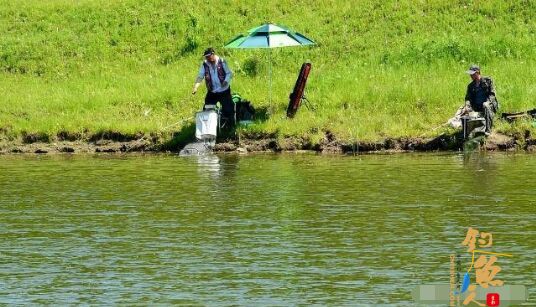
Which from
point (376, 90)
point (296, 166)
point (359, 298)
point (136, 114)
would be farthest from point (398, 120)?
point (359, 298)

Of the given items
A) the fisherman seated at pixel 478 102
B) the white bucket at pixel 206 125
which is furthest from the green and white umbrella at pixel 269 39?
the fisherman seated at pixel 478 102

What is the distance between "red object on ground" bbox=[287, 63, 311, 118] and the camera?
27.0 m

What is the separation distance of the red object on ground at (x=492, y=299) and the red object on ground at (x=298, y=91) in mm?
14126

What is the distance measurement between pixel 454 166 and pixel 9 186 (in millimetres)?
7282

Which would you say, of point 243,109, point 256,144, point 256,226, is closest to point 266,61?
point 243,109

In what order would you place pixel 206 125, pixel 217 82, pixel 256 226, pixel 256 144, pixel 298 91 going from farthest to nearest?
1. pixel 298 91
2. pixel 217 82
3. pixel 256 144
4. pixel 206 125
5. pixel 256 226

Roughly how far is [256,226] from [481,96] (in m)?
8.97

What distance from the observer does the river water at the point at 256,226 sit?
13914mm

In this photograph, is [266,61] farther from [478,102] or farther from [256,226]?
[256,226]

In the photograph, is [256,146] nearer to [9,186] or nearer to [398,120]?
[398,120]

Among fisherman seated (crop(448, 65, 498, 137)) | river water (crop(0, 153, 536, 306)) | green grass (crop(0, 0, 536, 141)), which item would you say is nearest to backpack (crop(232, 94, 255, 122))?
green grass (crop(0, 0, 536, 141))

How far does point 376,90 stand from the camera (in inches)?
1086

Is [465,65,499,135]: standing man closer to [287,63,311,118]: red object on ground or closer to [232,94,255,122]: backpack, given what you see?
[287,63,311,118]: red object on ground

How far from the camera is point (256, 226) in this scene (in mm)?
17438
